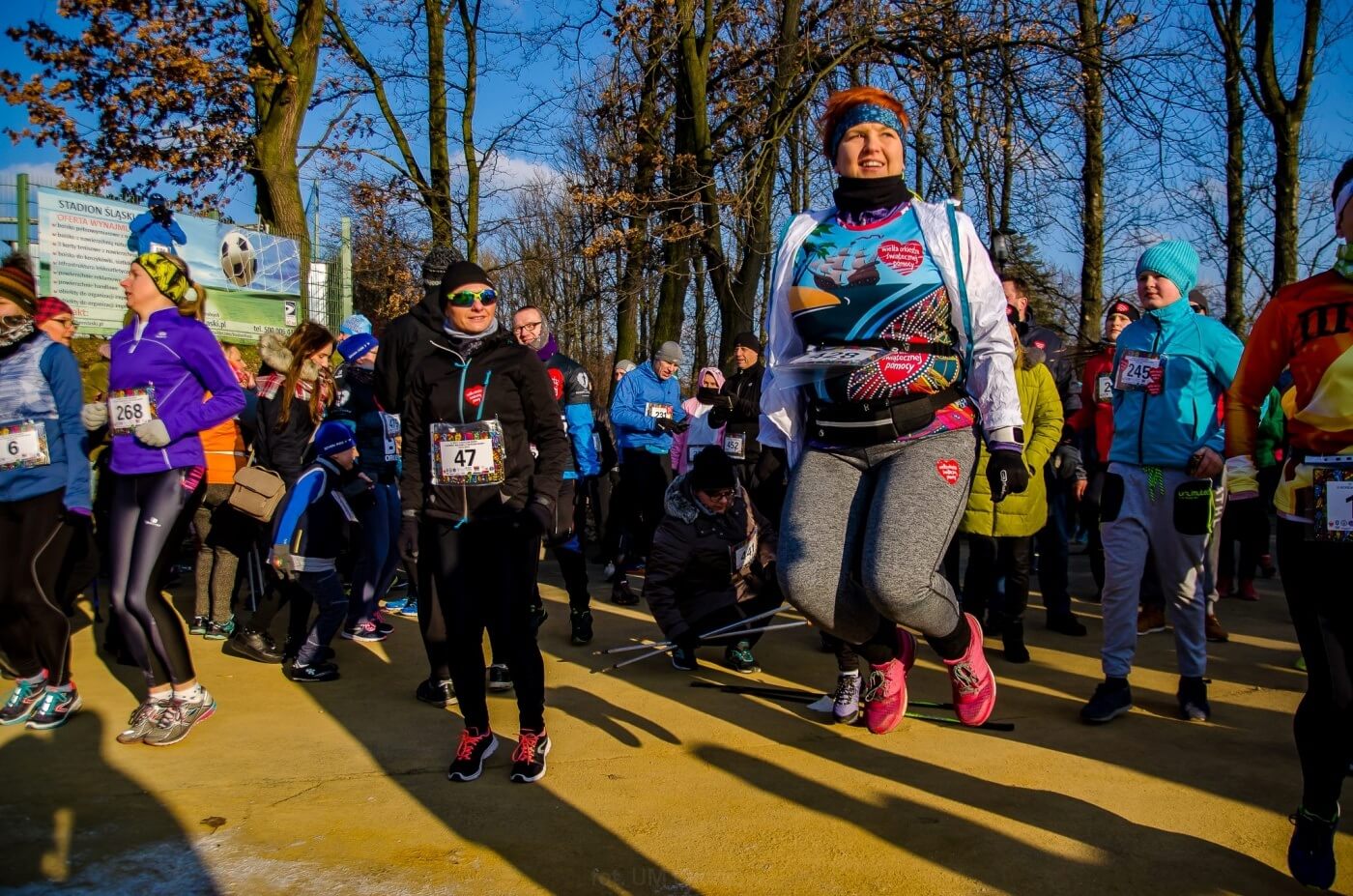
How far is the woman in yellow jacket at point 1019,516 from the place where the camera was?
568 cm

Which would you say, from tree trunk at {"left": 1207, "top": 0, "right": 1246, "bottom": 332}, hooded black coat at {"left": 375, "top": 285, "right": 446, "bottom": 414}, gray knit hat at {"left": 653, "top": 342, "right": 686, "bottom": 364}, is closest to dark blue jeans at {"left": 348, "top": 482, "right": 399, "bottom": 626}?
hooded black coat at {"left": 375, "top": 285, "right": 446, "bottom": 414}

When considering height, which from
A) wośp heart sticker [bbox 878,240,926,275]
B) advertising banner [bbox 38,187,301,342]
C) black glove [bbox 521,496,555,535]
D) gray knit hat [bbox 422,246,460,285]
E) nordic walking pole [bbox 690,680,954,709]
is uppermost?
advertising banner [bbox 38,187,301,342]

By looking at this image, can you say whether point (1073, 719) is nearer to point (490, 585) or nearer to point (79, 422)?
point (490, 585)

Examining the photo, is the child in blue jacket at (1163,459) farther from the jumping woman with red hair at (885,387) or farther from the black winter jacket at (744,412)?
the black winter jacket at (744,412)

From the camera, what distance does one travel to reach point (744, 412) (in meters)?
7.14

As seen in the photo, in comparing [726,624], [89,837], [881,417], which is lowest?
[89,837]

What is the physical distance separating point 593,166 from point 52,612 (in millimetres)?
12797

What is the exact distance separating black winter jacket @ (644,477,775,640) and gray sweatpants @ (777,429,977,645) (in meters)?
2.11

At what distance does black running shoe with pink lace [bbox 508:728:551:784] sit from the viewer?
3.74 m

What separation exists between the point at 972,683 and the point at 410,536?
2.24 m

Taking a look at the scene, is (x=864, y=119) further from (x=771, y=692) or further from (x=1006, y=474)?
(x=771, y=692)

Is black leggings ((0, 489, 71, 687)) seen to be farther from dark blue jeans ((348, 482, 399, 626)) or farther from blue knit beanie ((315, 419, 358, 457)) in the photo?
dark blue jeans ((348, 482, 399, 626))

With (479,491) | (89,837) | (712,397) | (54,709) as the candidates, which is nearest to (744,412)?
(712,397)

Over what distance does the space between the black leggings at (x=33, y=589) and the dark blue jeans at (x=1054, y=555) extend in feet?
17.6
